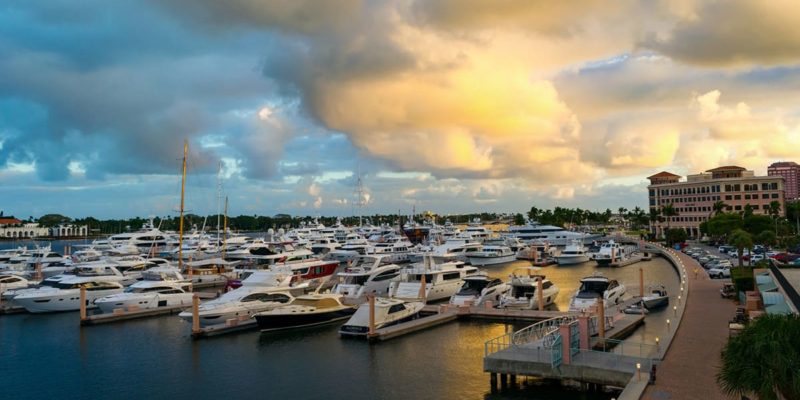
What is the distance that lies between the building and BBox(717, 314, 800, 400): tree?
13627 cm

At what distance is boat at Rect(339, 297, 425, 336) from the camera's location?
34.4 meters

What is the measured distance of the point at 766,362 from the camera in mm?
12414

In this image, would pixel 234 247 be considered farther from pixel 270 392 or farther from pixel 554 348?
pixel 554 348

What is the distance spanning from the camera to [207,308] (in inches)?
1497

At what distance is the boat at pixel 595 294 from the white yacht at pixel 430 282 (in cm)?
1133

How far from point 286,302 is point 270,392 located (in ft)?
50.7

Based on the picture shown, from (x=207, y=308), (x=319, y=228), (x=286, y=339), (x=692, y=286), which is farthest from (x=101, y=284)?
(x=319, y=228)

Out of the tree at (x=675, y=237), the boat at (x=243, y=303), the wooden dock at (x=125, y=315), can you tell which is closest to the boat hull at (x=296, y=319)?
the boat at (x=243, y=303)

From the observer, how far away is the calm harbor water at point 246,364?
25.3m

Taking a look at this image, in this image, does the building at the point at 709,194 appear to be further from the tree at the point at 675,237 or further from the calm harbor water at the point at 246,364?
the calm harbor water at the point at 246,364

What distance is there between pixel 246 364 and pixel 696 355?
69.1 feet

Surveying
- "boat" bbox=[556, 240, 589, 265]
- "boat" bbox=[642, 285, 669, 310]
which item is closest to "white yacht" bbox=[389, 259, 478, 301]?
"boat" bbox=[642, 285, 669, 310]

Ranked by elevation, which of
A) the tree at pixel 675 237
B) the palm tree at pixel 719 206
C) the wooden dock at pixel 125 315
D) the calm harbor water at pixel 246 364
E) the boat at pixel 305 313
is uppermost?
the palm tree at pixel 719 206

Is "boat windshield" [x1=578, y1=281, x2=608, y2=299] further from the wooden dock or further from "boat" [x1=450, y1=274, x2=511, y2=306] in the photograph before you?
the wooden dock
